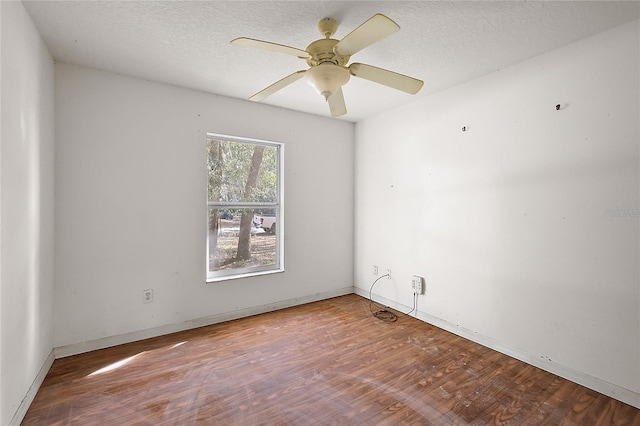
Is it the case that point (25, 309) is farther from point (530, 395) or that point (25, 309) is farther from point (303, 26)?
point (530, 395)

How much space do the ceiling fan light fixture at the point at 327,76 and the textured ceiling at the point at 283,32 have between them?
12.9 inches

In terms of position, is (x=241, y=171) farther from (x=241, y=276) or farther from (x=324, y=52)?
(x=324, y=52)

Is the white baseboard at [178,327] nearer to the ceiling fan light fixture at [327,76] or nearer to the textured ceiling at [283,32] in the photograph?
the textured ceiling at [283,32]

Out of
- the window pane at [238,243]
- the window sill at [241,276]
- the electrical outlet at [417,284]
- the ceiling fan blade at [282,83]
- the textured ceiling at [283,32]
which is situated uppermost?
the textured ceiling at [283,32]

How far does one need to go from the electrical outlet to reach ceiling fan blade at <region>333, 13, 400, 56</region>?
7.80ft

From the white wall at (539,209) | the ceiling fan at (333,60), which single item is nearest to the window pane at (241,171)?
the ceiling fan at (333,60)

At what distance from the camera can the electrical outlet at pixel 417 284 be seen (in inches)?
127

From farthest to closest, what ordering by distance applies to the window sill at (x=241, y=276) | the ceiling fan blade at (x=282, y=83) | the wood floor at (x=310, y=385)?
the window sill at (x=241, y=276) < the ceiling fan blade at (x=282, y=83) < the wood floor at (x=310, y=385)

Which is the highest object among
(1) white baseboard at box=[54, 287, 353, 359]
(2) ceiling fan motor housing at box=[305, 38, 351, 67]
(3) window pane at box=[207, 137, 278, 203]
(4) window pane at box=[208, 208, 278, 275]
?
(2) ceiling fan motor housing at box=[305, 38, 351, 67]

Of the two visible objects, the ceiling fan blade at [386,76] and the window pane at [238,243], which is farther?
the window pane at [238,243]

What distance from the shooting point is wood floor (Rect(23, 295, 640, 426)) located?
1768 mm

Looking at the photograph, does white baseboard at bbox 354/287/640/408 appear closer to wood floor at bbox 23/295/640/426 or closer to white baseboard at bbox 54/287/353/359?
wood floor at bbox 23/295/640/426

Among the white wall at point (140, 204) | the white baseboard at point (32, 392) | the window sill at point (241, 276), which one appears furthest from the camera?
the window sill at point (241, 276)

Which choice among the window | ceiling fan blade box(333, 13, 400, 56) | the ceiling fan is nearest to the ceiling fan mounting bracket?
the ceiling fan
